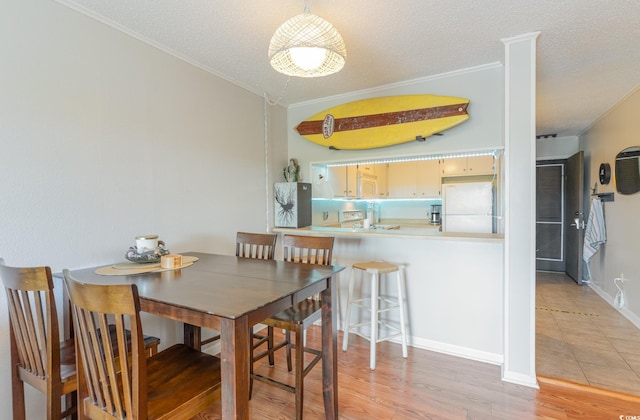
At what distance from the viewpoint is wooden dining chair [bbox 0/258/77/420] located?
3.99 ft

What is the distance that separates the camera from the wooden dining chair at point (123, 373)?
37.8 inches

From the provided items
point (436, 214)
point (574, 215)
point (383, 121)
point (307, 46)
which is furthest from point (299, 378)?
point (574, 215)

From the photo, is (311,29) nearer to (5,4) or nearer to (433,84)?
(5,4)

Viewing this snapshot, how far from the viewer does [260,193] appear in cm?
310

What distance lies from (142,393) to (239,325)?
35 cm

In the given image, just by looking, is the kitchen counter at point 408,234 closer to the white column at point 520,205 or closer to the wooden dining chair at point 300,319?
the white column at point 520,205

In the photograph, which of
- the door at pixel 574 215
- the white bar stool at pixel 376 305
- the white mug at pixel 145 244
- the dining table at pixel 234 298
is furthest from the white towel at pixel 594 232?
the white mug at pixel 145 244

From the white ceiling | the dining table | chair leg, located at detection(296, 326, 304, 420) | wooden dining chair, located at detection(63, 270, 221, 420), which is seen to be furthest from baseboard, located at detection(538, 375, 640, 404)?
the white ceiling

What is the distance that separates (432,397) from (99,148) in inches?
99.4

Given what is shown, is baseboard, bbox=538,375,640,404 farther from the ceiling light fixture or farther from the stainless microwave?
the stainless microwave

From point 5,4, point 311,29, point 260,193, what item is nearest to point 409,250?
point 260,193

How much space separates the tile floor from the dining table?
5.83 ft

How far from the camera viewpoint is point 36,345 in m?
1.29

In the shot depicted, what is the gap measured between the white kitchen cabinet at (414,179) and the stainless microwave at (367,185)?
525mm
